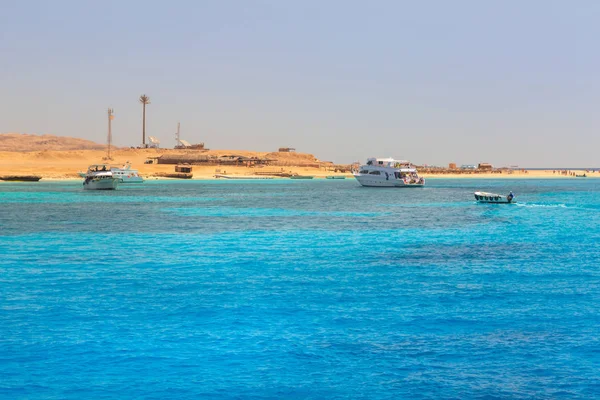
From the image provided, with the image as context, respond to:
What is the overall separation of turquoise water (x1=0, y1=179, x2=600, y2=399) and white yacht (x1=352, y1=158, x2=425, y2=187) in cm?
9989

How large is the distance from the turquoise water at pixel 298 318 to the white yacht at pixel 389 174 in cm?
9989

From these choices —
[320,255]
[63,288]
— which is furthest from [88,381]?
[320,255]

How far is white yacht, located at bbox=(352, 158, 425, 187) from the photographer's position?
142 metres

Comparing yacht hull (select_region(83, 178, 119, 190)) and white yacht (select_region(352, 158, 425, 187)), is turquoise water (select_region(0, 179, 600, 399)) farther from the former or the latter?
white yacht (select_region(352, 158, 425, 187))

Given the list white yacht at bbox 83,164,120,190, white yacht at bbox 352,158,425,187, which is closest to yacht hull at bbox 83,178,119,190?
white yacht at bbox 83,164,120,190

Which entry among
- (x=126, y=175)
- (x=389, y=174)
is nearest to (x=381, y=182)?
(x=389, y=174)

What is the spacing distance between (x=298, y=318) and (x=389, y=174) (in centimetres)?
12343

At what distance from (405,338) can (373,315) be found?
107 inches

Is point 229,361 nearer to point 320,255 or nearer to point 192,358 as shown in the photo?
point 192,358

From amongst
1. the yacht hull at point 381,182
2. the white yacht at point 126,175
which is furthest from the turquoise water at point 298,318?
the white yacht at point 126,175

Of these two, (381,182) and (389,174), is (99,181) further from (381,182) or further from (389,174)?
(389,174)

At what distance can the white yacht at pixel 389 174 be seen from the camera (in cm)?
14200

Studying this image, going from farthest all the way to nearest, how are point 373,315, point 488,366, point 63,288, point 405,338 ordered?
point 63,288 < point 373,315 < point 405,338 < point 488,366

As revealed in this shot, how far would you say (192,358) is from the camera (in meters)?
16.8
